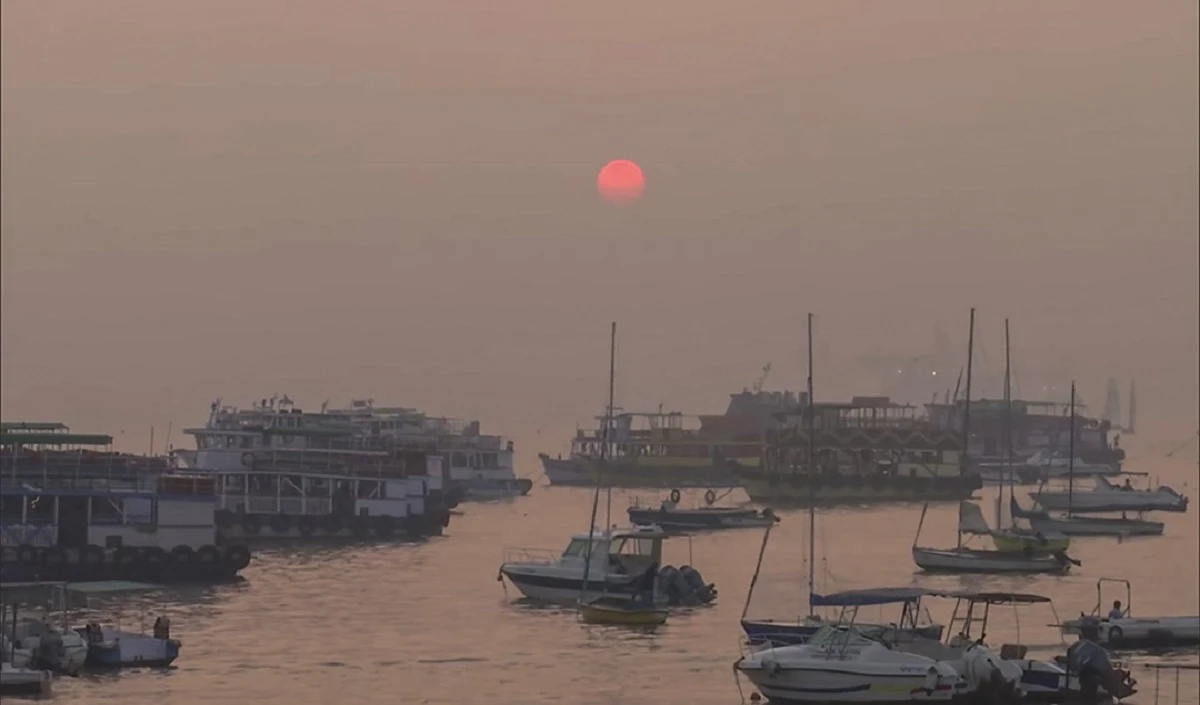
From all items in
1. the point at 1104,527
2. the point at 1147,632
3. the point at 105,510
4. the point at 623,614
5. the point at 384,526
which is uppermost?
the point at 105,510

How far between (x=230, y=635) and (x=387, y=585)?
19709mm

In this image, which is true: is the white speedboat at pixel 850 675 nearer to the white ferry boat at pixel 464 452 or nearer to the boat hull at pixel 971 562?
the boat hull at pixel 971 562

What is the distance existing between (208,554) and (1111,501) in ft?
288

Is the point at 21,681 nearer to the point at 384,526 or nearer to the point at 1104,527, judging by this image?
the point at 384,526

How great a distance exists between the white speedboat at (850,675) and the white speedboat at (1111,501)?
344 ft

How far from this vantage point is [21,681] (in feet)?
146

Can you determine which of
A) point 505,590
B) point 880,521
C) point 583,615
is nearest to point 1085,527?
point 880,521

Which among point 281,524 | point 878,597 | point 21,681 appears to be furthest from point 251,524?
point 878,597

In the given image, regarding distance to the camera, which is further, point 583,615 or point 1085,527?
point 1085,527

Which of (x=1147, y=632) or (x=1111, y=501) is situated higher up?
(x=1111, y=501)

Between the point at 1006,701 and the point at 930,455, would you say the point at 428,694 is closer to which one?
the point at 1006,701

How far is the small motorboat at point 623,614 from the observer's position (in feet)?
202

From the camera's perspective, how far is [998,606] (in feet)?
218

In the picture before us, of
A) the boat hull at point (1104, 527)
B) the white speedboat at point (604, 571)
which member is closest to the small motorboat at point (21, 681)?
the white speedboat at point (604, 571)
